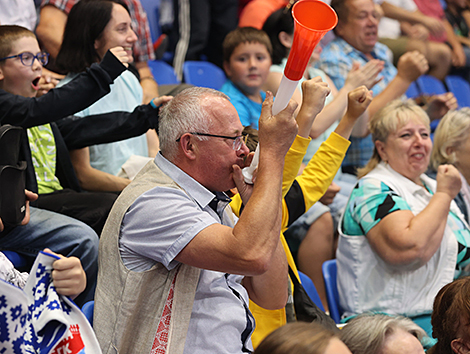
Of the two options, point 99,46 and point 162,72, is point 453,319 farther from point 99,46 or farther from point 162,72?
point 162,72

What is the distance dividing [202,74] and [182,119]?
8.80ft

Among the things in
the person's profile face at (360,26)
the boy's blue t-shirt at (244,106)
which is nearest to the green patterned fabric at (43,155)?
the boy's blue t-shirt at (244,106)

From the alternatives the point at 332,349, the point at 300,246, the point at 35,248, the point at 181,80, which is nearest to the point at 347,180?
the point at 300,246

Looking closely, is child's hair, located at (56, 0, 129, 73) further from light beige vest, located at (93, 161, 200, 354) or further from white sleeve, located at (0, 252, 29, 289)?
white sleeve, located at (0, 252, 29, 289)

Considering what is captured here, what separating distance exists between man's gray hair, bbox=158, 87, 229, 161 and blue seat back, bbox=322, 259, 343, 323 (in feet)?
4.26

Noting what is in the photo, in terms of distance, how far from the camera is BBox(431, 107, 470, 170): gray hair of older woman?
10.5 feet


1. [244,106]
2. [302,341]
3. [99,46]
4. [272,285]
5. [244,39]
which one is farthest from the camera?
[244,39]

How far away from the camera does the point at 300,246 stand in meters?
3.03

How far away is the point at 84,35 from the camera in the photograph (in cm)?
281

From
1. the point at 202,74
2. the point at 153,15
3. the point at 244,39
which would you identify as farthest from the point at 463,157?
the point at 153,15

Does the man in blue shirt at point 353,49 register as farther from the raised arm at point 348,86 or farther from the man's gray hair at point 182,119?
the man's gray hair at point 182,119

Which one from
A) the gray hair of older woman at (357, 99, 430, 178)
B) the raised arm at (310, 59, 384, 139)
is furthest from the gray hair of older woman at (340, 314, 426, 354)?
the raised arm at (310, 59, 384, 139)

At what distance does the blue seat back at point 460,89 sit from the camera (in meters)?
5.50

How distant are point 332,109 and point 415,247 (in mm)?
877
